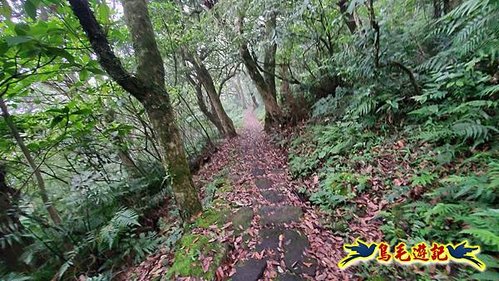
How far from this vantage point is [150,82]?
11.5 ft

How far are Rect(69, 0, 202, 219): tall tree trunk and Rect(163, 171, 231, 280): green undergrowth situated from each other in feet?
1.35

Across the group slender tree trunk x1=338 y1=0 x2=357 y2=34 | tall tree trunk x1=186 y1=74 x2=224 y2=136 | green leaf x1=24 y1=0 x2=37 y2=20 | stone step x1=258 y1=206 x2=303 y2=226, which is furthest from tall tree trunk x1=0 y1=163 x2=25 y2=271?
tall tree trunk x1=186 y1=74 x2=224 y2=136

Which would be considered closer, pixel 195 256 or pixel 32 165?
pixel 195 256

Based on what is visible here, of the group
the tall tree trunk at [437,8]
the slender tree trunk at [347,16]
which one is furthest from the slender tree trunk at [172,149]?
the tall tree trunk at [437,8]

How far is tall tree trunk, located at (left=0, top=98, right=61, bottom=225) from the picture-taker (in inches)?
130

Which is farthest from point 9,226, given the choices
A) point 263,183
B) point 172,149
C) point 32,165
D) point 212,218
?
point 263,183

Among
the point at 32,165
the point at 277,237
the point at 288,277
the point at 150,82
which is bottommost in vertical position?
the point at 288,277

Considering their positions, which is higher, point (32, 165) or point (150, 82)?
point (150, 82)

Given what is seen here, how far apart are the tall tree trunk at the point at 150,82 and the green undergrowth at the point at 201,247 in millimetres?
411

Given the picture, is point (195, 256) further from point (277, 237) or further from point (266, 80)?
point (266, 80)

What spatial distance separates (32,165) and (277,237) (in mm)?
3778

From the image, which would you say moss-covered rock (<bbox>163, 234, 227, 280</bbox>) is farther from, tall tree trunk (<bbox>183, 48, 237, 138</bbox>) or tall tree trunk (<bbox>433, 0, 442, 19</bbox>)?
tall tree trunk (<bbox>183, 48, 237, 138</bbox>)

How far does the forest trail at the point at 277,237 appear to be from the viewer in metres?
2.92

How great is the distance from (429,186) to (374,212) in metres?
0.76
